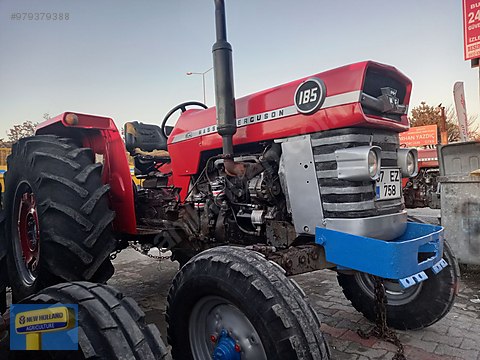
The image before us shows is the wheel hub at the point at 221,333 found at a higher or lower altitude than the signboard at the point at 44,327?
lower

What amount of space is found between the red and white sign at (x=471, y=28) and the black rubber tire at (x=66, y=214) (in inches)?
282

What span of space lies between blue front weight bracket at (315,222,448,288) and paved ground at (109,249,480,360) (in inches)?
29.0

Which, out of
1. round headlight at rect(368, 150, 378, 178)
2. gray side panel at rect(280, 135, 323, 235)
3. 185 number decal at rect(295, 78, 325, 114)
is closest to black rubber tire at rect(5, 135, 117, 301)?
gray side panel at rect(280, 135, 323, 235)

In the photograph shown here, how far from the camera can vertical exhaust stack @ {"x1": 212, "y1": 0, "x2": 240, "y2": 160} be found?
271 centimetres

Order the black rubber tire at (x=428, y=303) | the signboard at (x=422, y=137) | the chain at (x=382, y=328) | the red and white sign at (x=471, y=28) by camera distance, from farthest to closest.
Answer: the signboard at (x=422, y=137) → the red and white sign at (x=471, y=28) → the black rubber tire at (x=428, y=303) → the chain at (x=382, y=328)

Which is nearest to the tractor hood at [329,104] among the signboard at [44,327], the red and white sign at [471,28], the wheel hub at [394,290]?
the wheel hub at [394,290]

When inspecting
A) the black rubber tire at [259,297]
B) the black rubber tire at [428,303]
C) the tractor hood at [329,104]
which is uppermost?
the tractor hood at [329,104]

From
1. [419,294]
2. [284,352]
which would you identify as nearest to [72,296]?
[284,352]

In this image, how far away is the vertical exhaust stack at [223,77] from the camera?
2.71m

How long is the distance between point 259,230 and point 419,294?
4.47 feet

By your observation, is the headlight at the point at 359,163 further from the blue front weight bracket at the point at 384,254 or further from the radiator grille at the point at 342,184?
the blue front weight bracket at the point at 384,254

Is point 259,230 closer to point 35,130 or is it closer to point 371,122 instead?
point 371,122

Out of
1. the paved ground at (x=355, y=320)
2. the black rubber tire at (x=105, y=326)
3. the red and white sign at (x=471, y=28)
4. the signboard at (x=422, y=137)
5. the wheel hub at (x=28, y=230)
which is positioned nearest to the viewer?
the black rubber tire at (x=105, y=326)

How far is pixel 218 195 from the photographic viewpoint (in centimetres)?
299
